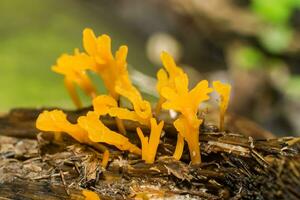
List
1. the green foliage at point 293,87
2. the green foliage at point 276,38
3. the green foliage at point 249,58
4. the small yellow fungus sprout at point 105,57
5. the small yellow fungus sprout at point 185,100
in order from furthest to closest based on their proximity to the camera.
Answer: the green foliage at point 249,58 → the green foliage at point 276,38 → the green foliage at point 293,87 → the small yellow fungus sprout at point 105,57 → the small yellow fungus sprout at point 185,100

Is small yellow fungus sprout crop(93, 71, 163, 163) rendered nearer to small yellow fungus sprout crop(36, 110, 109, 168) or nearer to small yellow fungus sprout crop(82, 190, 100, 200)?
small yellow fungus sprout crop(36, 110, 109, 168)

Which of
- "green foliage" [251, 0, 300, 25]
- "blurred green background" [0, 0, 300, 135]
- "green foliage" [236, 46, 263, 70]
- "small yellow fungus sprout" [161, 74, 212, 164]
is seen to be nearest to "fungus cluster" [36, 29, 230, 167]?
"small yellow fungus sprout" [161, 74, 212, 164]

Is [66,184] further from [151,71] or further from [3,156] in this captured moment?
[151,71]

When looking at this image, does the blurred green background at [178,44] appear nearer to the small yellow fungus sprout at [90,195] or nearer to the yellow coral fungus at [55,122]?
the yellow coral fungus at [55,122]

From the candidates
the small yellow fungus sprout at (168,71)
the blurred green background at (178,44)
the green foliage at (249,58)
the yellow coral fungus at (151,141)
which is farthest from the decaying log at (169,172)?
the green foliage at (249,58)

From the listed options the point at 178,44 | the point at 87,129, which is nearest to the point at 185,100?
the point at 87,129

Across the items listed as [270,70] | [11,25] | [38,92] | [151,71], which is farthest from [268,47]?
[11,25]
